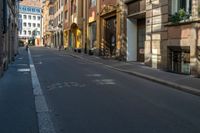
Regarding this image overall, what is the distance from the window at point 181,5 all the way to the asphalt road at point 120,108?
5.04 m

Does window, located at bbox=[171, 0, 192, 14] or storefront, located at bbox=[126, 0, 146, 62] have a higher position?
window, located at bbox=[171, 0, 192, 14]

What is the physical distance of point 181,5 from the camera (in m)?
19.2

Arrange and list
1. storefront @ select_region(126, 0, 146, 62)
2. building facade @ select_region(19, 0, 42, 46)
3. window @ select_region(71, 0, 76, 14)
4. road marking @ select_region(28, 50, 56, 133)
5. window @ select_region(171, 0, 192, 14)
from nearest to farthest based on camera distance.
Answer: road marking @ select_region(28, 50, 56, 133) < window @ select_region(171, 0, 192, 14) < storefront @ select_region(126, 0, 146, 62) < window @ select_region(71, 0, 76, 14) < building facade @ select_region(19, 0, 42, 46)

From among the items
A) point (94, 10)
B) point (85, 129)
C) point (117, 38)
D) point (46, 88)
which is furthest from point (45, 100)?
point (94, 10)

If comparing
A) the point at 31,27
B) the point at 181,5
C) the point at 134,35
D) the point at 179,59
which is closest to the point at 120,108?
the point at 179,59

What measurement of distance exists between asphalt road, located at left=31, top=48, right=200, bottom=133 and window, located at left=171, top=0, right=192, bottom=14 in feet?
16.5

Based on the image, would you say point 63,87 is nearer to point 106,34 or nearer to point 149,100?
point 149,100

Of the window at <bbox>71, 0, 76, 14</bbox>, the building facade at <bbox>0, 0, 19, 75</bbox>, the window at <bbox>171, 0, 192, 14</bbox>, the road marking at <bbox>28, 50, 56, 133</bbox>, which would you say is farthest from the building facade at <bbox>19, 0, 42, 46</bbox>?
the road marking at <bbox>28, 50, 56, 133</bbox>

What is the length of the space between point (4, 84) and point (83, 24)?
32315 millimetres

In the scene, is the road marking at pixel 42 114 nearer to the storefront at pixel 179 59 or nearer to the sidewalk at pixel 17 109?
the sidewalk at pixel 17 109

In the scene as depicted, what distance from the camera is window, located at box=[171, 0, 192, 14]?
18328 mm

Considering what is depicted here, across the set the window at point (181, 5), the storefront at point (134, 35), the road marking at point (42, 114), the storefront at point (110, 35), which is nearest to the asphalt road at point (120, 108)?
the road marking at point (42, 114)

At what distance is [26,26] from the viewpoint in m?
137

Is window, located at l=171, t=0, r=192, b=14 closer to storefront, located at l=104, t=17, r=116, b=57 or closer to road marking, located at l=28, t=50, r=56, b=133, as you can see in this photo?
road marking, located at l=28, t=50, r=56, b=133
